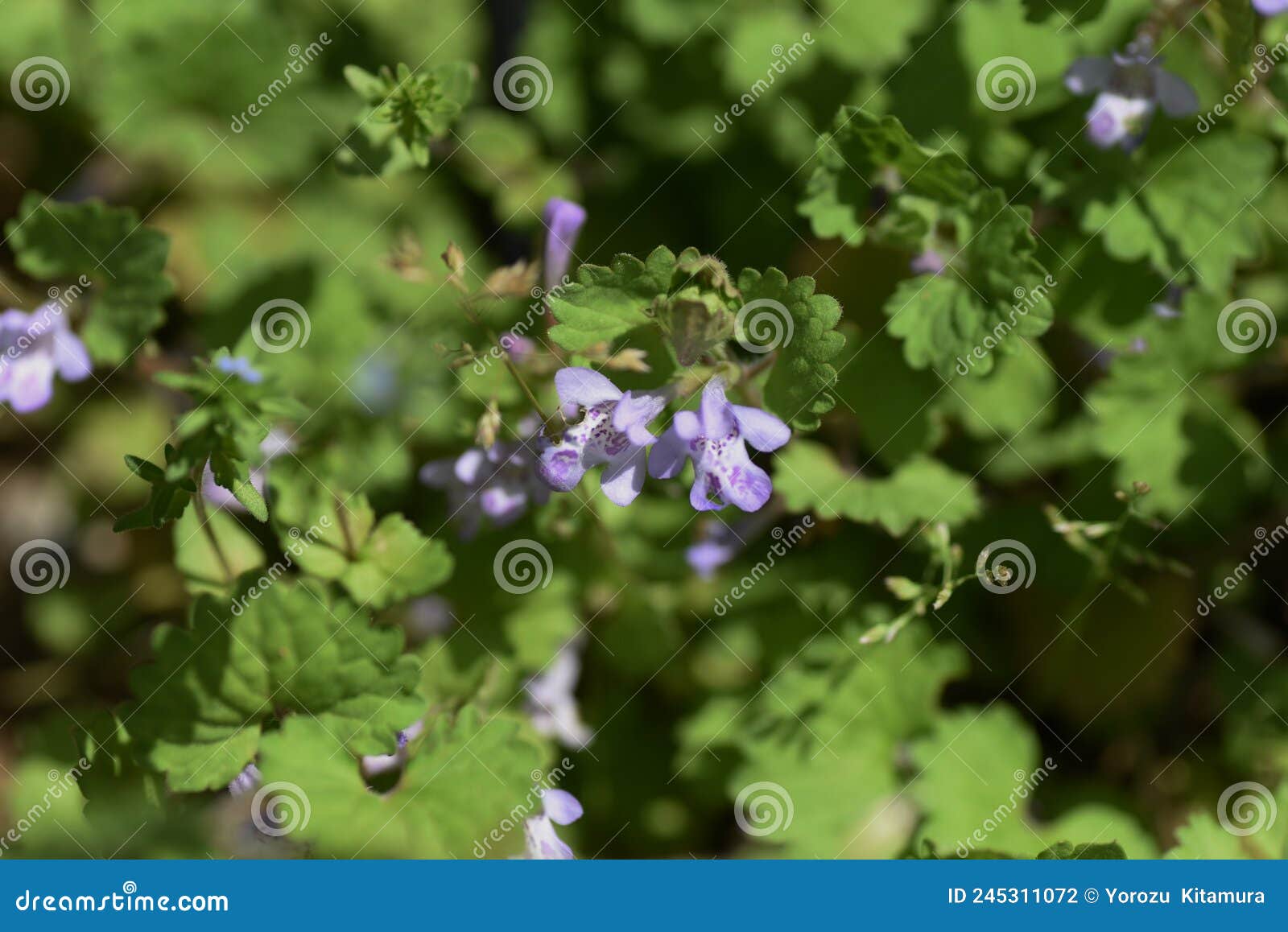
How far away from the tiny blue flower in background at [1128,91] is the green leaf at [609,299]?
5.60ft

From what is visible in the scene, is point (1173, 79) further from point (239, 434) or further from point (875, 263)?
point (239, 434)

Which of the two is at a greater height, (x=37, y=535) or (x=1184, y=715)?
(x=1184, y=715)

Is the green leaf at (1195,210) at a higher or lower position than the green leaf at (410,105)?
higher

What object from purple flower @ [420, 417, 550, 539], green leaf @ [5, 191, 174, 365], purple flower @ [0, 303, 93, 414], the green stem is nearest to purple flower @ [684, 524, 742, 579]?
purple flower @ [420, 417, 550, 539]

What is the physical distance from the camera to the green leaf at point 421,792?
122 inches

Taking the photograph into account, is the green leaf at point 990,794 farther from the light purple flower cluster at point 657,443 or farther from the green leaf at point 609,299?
the green leaf at point 609,299

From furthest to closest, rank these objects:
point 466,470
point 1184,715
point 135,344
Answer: point 1184,715
point 135,344
point 466,470

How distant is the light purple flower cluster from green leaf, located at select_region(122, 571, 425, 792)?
89 cm

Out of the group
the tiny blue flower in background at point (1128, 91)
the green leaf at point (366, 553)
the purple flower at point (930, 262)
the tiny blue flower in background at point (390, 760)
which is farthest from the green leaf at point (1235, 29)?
the tiny blue flower in background at point (390, 760)

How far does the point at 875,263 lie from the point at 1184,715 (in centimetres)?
230

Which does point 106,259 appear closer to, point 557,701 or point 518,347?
point 518,347

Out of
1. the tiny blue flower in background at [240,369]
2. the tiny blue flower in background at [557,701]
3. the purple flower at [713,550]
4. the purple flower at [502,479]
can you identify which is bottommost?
the tiny blue flower in background at [557,701]

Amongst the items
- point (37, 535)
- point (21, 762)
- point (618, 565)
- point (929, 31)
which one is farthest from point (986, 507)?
point (37, 535)

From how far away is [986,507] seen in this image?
4.18 meters
